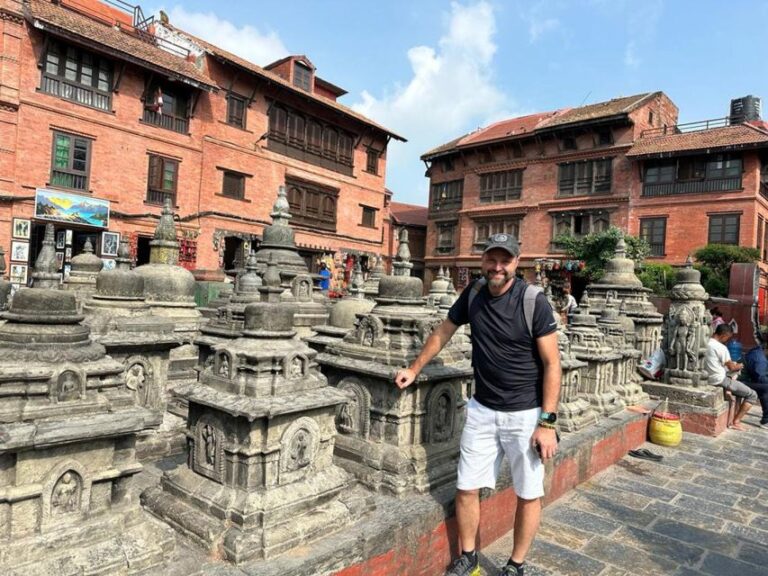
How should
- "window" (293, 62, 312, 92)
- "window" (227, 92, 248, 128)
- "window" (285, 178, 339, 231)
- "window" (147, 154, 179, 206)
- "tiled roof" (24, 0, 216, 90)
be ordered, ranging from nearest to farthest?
"tiled roof" (24, 0, 216, 90)
"window" (147, 154, 179, 206)
"window" (227, 92, 248, 128)
"window" (285, 178, 339, 231)
"window" (293, 62, 312, 92)

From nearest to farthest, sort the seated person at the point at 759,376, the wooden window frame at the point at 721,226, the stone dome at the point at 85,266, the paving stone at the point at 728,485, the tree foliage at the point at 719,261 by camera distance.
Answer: the paving stone at the point at 728,485 < the seated person at the point at 759,376 < the stone dome at the point at 85,266 < the tree foliage at the point at 719,261 < the wooden window frame at the point at 721,226

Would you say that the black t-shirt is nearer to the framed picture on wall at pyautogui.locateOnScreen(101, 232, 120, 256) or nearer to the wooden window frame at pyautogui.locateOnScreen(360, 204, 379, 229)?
the framed picture on wall at pyautogui.locateOnScreen(101, 232, 120, 256)

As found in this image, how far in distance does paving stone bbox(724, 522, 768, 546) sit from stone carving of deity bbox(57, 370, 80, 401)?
222 inches

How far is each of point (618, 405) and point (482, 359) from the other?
503 centimetres

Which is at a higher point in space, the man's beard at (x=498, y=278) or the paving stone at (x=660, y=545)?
the man's beard at (x=498, y=278)

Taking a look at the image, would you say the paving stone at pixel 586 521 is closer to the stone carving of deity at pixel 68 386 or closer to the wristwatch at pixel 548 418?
the wristwatch at pixel 548 418

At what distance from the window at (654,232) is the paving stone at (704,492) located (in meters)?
25.3

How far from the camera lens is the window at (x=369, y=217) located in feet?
103

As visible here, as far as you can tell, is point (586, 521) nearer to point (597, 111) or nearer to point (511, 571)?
point (511, 571)

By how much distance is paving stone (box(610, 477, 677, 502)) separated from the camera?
19.5 ft

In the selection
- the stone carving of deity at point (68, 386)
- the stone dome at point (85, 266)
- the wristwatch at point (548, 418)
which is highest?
the stone dome at point (85, 266)

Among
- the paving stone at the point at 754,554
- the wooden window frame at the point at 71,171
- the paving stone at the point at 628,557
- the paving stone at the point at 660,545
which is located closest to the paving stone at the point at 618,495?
the paving stone at the point at 660,545

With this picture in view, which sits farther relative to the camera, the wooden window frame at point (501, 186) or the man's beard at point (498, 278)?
the wooden window frame at point (501, 186)

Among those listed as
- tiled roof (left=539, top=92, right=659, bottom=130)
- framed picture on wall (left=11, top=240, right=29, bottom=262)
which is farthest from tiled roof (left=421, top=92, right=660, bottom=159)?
framed picture on wall (left=11, top=240, right=29, bottom=262)
